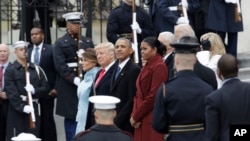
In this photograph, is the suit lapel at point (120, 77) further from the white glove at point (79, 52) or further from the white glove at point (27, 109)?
the white glove at point (27, 109)

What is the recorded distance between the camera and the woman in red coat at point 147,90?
1144cm

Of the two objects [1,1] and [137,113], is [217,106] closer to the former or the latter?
[137,113]

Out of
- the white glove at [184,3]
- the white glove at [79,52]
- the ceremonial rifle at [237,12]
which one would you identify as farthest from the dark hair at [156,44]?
the ceremonial rifle at [237,12]

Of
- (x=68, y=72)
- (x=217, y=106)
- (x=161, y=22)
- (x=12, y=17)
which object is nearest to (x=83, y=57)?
(x=68, y=72)

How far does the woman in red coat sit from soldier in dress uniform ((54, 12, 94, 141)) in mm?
2330

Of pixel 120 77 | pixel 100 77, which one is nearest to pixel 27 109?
pixel 100 77

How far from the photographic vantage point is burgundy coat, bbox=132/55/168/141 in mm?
11430

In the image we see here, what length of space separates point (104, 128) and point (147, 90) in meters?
2.85

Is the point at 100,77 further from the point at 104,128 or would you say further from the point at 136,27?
the point at 104,128

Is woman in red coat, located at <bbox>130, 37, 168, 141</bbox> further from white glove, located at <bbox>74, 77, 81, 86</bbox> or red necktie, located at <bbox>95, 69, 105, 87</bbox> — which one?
white glove, located at <bbox>74, 77, 81, 86</bbox>

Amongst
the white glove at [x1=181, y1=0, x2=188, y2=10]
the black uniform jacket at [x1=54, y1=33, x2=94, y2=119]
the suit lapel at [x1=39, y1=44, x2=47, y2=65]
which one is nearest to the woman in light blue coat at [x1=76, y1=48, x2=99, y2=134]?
the black uniform jacket at [x1=54, y1=33, x2=94, y2=119]

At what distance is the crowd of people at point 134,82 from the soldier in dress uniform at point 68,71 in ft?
0.04

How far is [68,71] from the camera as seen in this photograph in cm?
1392

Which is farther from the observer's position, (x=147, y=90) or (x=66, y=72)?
(x=66, y=72)
